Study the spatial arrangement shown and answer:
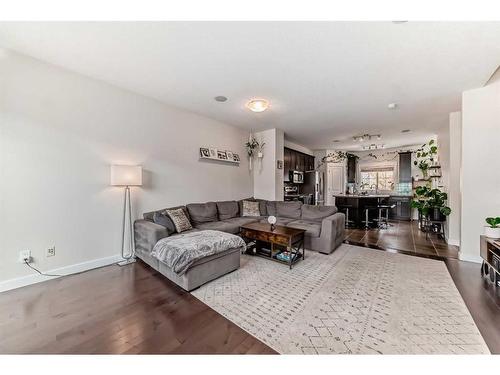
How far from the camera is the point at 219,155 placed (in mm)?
4848

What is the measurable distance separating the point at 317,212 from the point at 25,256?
4520 mm

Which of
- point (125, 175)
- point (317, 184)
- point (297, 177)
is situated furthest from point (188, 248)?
point (317, 184)

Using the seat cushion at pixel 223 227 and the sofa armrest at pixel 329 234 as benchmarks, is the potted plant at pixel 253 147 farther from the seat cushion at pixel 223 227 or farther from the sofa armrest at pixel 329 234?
the sofa armrest at pixel 329 234

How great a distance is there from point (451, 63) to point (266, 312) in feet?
11.7

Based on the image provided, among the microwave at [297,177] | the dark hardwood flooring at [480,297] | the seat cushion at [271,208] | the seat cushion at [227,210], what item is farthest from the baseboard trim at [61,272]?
the microwave at [297,177]

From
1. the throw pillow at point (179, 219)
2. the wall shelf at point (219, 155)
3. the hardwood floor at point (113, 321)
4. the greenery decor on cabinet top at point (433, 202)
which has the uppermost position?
the wall shelf at point (219, 155)

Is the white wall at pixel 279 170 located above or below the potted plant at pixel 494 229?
above

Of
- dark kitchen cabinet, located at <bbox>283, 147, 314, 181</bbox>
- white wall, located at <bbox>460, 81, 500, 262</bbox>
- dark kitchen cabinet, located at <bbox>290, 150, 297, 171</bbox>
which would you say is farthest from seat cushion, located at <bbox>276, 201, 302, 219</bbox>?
white wall, located at <bbox>460, 81, 500, 262</bbox>

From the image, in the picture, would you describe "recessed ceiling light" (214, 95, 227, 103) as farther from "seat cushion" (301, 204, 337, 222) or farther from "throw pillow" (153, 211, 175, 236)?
"seat cushion" (301, 204, 337, 222)

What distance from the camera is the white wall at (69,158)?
2400 mm

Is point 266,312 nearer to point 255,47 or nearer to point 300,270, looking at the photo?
point 300,270

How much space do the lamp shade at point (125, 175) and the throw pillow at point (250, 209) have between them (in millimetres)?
2396

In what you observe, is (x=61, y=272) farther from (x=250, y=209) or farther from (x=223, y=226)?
(x=250, y=209)

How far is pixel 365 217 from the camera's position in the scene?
6215mm
